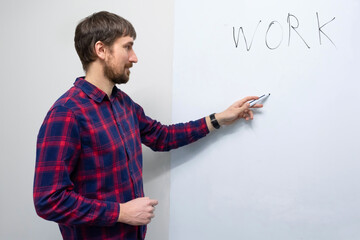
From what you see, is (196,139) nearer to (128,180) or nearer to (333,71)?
(128,180)

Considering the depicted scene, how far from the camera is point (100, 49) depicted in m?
0.77

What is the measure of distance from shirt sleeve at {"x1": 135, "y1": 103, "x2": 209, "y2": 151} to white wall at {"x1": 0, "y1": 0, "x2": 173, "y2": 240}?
8cm

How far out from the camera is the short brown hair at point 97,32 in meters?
0.77

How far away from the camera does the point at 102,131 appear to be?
746 mm

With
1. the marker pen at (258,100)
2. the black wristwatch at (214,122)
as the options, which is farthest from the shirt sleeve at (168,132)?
the marker pen at (258,100)

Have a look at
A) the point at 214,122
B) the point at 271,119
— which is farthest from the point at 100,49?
the point at 271,119

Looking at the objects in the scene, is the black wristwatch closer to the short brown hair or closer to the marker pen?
the marker pen

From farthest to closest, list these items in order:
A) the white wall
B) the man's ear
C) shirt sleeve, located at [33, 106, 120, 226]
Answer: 1. the white wall
2. the man's ear
3. shirt sleeve, located at [33, 106, 120, 226]

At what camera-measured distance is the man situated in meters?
0.68

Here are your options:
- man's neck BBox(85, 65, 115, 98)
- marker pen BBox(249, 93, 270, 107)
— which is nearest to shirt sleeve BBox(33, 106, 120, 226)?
man's neck BBox(85, 65, 115, 98)

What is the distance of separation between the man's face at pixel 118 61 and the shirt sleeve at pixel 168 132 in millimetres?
166

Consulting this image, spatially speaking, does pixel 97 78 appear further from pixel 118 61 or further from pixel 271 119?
pixel 271 119

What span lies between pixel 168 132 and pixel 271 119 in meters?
0.31
